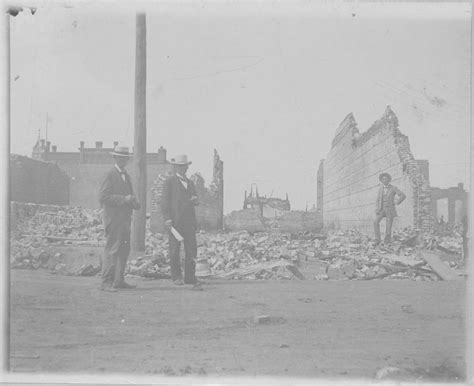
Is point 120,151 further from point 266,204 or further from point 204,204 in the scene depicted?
point 266,204

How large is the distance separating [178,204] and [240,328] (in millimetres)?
1518

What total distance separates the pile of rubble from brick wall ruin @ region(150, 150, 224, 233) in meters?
0.11

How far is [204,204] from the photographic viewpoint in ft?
19.4

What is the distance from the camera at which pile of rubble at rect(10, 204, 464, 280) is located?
580 centimetres

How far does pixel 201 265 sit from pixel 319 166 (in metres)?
1.69

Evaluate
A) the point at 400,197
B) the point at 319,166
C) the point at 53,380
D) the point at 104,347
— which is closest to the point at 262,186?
Result: the point at 319,166

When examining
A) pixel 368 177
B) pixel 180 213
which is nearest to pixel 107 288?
pixel 180 213

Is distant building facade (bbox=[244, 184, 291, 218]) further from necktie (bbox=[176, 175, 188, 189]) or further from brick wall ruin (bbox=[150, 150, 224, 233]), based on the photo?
necktie (bbox=[176, 175, 188, 189])

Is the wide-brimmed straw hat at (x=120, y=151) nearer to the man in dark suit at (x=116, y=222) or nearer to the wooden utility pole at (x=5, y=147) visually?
the man in dark suit at (x=116, y=222)

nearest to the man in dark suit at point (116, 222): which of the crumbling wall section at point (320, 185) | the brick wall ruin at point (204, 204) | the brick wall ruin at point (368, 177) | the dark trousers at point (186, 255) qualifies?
the brick wall ruin at point (204, 204)

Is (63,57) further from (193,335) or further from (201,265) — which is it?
(193,335)

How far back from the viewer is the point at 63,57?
5848 millimetres

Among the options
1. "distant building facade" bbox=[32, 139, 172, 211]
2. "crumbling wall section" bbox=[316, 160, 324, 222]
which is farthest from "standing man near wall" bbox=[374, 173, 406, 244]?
"distant building facade" bbox=[32, 139, 172, 211]

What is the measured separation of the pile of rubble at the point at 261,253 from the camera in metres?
5.80
